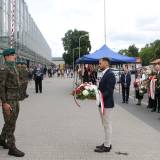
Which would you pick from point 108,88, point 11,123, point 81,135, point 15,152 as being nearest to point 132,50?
point 81,135

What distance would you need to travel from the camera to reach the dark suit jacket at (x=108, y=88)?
8.63 metres

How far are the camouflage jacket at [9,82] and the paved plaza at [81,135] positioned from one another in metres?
1.11

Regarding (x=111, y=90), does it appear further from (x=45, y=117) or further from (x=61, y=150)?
(x=45, y=117)

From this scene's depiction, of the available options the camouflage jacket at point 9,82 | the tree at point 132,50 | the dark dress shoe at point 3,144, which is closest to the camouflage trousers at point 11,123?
the camouflage jacket at point 9,82

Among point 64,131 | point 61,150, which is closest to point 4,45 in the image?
point 64,131

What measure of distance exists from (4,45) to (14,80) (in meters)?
26.7

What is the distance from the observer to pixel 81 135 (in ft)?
34.5

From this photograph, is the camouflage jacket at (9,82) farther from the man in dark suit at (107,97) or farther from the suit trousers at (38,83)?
the suit trousers at (38,83)

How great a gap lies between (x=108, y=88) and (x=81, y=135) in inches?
88.1

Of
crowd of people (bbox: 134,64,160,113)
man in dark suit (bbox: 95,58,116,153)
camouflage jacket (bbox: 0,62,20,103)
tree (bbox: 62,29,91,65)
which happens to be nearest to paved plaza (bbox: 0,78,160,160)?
man in dark suit (bbox: 95,58,116,153)

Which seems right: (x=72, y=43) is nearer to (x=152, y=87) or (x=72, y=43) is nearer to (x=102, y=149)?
(x=152, y=87)

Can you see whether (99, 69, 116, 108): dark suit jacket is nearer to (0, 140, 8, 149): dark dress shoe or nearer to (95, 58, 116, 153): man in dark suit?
(95, 58, 116, 153): man in dark suit

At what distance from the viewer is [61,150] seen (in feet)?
28.6

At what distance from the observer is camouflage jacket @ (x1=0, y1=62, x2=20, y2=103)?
26.2ft
